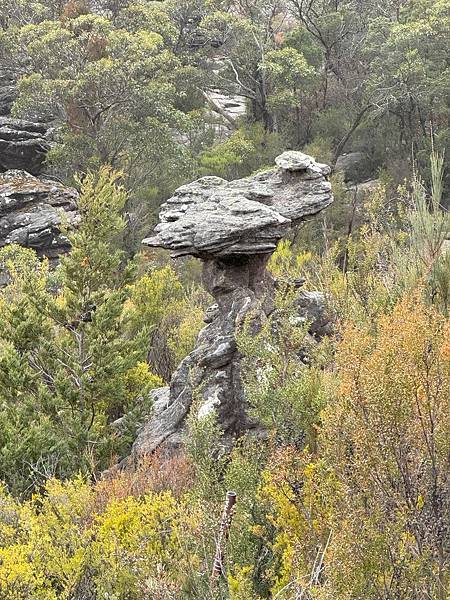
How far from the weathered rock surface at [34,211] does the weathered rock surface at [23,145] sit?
1.60 metres

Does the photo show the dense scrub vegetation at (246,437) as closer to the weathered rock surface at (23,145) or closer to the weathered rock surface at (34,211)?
the weathered rock surface at (34,211)

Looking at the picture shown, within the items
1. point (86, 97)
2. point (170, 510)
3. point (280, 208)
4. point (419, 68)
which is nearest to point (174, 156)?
point (86, 97)

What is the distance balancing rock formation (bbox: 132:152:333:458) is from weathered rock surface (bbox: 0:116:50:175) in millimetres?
14076

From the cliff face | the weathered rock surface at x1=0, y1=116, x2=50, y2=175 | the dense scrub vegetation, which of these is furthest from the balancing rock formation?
the weathered rock surface at x1=0, y1=116, x2=50, y2=175

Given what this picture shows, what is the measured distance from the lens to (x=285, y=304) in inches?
208

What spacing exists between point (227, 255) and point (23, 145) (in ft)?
49.8

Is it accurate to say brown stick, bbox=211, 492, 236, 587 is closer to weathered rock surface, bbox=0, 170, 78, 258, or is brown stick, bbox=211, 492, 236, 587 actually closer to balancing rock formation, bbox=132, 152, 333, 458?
balancing rock formation, bbox=132, 152, 333, 458

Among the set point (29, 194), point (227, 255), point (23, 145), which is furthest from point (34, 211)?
point (227, 255)

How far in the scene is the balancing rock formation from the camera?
627 cm

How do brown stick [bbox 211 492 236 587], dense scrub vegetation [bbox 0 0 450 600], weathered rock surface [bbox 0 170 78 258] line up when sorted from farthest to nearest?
weathered rock surface [bbox 0 170 78 258], brown stick [bbox 211 492 236 587], dense scrub vegetation [bbox 0 0 450 600]

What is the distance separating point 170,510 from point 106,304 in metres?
3.23

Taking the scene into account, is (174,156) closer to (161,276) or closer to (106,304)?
(161,276)

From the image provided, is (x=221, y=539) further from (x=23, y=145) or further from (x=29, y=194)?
(x=23, y=145)

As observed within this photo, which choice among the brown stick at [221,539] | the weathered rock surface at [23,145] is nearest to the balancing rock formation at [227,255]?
the brown stick at [221,539]
